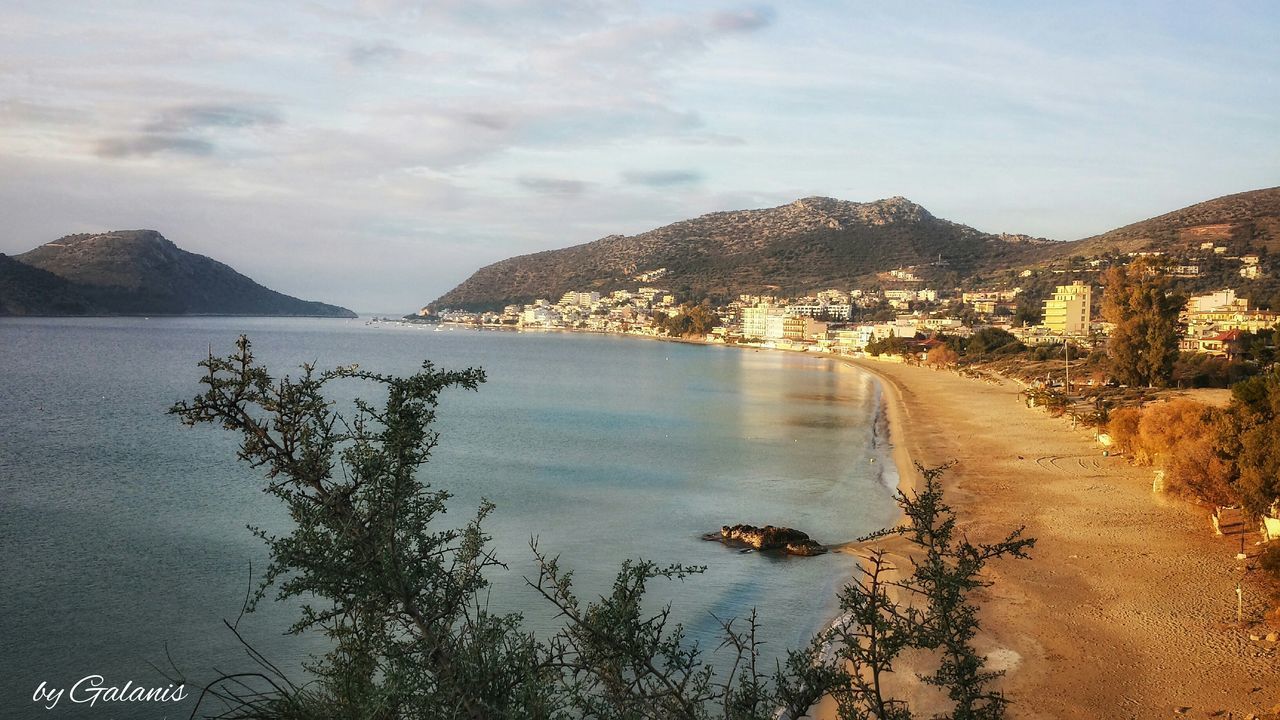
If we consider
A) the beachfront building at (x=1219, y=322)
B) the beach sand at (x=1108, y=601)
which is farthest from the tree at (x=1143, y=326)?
the beach sand at (x=1108, y=601)

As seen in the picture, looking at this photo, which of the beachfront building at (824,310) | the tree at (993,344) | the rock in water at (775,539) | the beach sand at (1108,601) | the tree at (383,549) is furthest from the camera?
the beachfront building at (824,310)

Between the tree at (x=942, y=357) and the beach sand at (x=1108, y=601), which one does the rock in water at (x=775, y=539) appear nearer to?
the beach sand at (x=1108, y=601)

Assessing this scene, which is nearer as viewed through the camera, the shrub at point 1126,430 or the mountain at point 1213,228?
the shrub at point 1126,430

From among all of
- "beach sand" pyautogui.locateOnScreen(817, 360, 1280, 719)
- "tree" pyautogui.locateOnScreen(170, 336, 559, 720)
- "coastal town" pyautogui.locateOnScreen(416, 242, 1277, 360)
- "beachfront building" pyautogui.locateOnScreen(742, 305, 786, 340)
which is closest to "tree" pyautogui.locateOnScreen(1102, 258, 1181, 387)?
"coastal town" pyautogui.locateOnScreen(416, 242, 1277, 360)

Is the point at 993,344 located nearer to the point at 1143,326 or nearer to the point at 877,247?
the point at 1143,326

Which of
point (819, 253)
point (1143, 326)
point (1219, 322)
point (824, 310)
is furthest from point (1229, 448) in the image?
point (819, 253)

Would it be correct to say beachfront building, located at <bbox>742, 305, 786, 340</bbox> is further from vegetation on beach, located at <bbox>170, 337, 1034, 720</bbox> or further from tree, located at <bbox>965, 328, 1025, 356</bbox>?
vegetation on beach, located at <bbox>170, 337, 1034, 720</bbox>

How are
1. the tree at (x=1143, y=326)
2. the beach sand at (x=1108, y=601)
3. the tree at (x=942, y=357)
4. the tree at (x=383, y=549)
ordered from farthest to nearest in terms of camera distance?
the tree at (x=942, y=357), the tree at (x=1143, y=326), the beach sand at (x=1108, y=601), the tree at (x=383, y=549)
